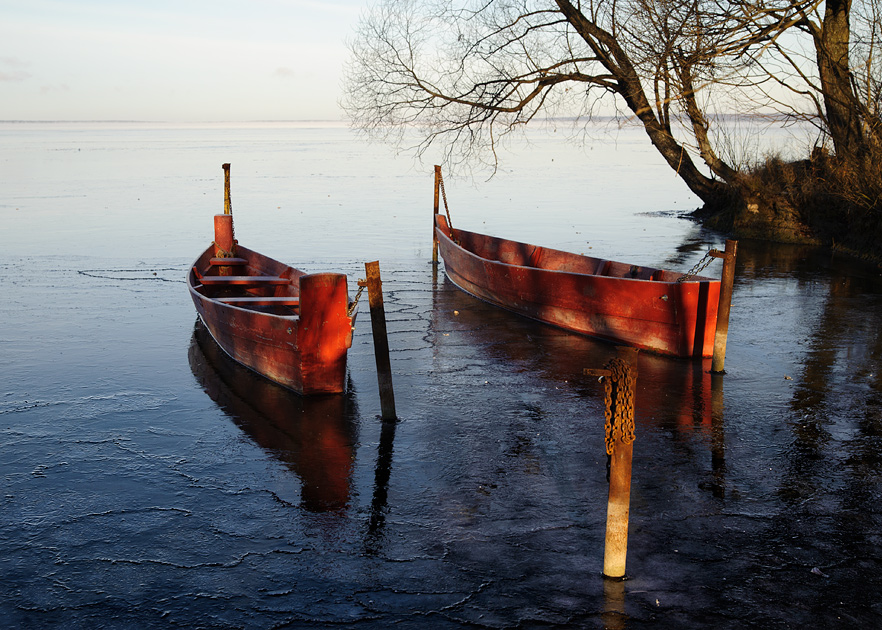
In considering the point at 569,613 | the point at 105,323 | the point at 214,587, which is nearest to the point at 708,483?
the point at 569,613

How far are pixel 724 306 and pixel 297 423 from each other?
486 centimetres

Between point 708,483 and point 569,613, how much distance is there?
228cm

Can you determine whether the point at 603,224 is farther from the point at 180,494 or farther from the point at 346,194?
the point at 180,494

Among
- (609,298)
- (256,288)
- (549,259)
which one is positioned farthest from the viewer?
(549,259)

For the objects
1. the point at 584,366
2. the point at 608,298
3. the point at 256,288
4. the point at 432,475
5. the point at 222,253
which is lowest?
the point at 432,475

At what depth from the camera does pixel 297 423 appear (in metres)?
7.93

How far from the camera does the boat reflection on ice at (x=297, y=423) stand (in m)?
6.55

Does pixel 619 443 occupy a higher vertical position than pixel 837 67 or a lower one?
lower

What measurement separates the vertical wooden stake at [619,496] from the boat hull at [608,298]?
5250 mm

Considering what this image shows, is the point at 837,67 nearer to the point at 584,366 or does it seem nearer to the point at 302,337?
the point at 584,366

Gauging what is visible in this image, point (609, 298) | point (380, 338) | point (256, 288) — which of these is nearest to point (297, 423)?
point (380, 338)

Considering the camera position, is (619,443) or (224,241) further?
(224,241)

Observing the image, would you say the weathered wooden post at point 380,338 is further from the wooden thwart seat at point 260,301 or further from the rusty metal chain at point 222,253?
the rusty metal chain at point 222,253

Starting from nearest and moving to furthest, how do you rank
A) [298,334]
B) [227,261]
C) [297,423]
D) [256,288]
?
[297,423] → [298,334] → [256,288] → [227,261]
